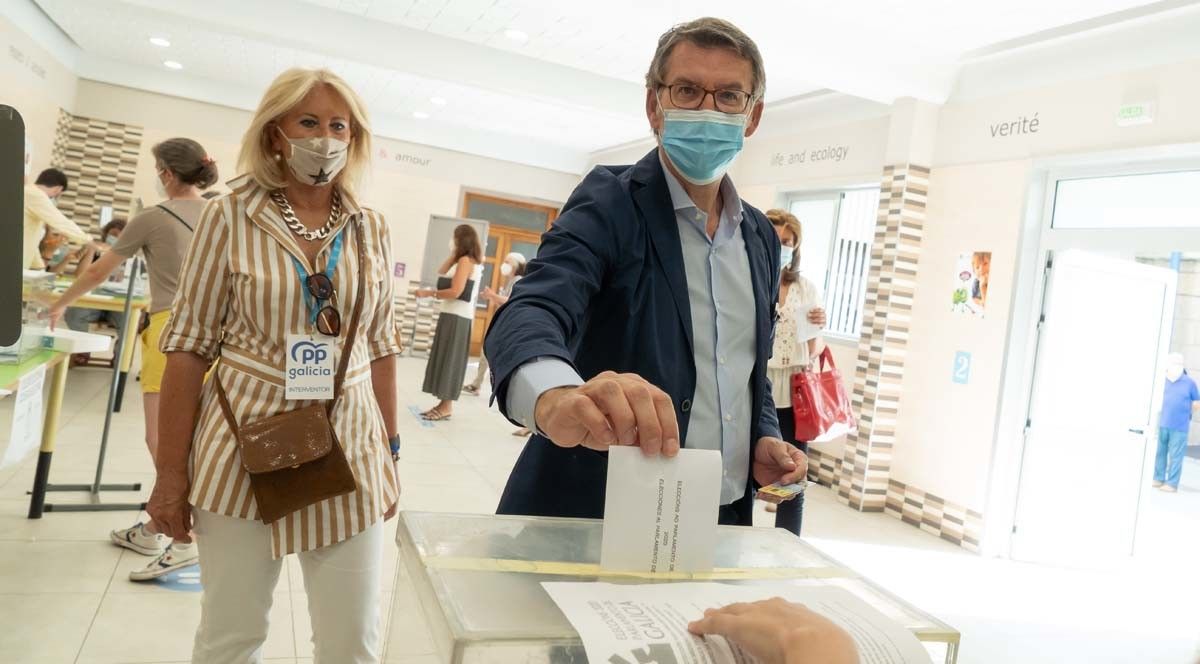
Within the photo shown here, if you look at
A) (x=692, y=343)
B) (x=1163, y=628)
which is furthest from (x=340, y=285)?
(x=1163, y=628)

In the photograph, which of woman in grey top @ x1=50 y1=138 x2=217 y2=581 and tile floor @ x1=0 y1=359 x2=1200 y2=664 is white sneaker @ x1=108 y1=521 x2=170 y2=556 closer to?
tile floor @ x1=0 y1=359 x2=1200 y2=664

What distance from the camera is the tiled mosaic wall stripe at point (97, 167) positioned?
1119 centimetres

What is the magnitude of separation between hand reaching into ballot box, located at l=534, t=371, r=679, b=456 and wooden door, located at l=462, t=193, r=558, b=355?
42.1ft

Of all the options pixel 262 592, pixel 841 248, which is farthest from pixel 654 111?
pixel 841 248

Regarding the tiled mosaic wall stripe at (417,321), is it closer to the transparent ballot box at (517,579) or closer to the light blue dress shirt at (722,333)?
the light blue dress shirt at (722,333)

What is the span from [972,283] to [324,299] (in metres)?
5.52

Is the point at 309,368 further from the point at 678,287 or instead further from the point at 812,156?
the point at 812,156

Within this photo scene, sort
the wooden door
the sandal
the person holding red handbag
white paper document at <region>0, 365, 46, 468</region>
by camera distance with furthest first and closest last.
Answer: the wooden door < the sandal < the person holding red handbag < white paper document at <region>0, 365, 46, 468</region>

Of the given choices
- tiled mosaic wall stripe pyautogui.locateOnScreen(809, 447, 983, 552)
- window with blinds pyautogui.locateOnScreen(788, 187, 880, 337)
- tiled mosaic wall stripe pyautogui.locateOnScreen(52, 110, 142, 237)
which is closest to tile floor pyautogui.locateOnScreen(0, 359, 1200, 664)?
tiled mosaic wall stripe pyautogui.locateOnScreen(809, 447, 983, 552)

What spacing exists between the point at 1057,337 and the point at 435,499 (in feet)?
14.5

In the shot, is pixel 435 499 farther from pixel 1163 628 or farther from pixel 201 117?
pixel 201 117

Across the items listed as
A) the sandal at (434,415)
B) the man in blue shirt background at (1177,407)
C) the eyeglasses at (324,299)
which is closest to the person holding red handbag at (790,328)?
the eyeglasses at (324,299)

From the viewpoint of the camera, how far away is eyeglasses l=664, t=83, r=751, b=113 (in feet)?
4.69

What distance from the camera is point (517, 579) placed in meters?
0.84
